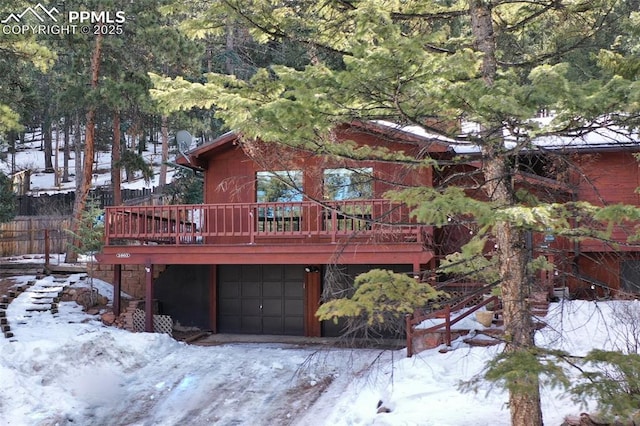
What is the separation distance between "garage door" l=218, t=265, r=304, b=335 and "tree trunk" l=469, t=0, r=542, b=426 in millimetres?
8911

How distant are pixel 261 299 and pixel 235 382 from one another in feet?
14.9

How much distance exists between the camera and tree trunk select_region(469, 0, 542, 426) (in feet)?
17.2

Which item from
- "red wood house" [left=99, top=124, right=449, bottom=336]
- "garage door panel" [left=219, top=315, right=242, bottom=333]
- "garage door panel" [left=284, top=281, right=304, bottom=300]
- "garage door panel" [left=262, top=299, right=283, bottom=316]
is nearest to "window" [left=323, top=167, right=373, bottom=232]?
"red wood house" [left=99, top=124, right=449, bottom=336]

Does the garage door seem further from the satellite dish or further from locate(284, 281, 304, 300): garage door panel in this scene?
the satellite dish

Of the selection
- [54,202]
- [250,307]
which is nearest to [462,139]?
[250,307]

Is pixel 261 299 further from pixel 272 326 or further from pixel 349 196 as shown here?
pixel 349 196

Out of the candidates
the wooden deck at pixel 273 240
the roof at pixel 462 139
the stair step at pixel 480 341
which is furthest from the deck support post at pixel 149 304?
the stair step at pixel 480 341

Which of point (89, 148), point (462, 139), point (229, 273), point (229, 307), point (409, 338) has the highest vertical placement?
point (89, 148)

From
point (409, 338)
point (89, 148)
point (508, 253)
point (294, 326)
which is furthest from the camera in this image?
point (89, 148)

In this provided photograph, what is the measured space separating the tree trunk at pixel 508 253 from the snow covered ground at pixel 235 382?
1.70 meters

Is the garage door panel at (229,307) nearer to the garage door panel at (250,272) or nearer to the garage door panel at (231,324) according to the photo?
the garage door panel at (231,324)

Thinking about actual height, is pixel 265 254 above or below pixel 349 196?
below

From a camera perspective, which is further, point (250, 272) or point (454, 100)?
point (250, 272)

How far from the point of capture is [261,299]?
1437cm
